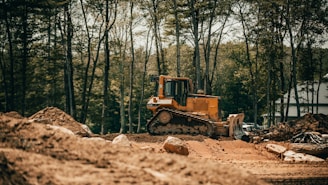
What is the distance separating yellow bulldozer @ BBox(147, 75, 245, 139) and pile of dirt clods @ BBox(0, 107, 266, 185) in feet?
48.4

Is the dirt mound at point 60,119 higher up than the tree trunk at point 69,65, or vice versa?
the tree trunk at point 69,65

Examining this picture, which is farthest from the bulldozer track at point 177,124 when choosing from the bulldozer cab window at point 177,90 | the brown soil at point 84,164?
the brown soil at point 84,164

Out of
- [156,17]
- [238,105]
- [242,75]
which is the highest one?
[156,17]

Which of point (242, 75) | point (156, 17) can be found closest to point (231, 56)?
point (242, 75)

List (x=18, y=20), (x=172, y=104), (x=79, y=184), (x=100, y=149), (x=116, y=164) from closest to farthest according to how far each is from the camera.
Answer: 1. (x=79, y=184)
2. (x=116, y=164)
3. (x=100, y=149)
4. (x=172, y=104)
5. (x=18, y=20)

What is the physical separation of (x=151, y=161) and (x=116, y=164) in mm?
547

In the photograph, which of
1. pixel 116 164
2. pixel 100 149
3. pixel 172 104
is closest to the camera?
pixel 116 164

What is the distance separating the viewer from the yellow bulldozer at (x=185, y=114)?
23016 mm

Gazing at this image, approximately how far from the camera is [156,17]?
3684 centimetres

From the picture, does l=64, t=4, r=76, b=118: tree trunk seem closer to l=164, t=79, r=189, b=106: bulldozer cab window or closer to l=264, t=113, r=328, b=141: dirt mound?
l=164, t=79, r=189, b=106: bulldozer cab window

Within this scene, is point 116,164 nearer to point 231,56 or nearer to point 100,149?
point 100,149

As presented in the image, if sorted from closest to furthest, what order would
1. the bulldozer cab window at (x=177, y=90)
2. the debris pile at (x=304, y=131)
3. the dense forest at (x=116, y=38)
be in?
the debris pile at (x=304, y=131) → the bulldozer cab window at (x=177, y=90) → the dense forest at (x=116, y=38)

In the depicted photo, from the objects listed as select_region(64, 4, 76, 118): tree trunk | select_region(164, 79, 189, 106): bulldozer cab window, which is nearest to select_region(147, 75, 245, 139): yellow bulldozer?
select_region(164, 79, 189, 106): bulldozer cab window

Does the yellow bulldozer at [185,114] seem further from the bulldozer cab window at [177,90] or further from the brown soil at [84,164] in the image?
the brown soil at [84,164]
